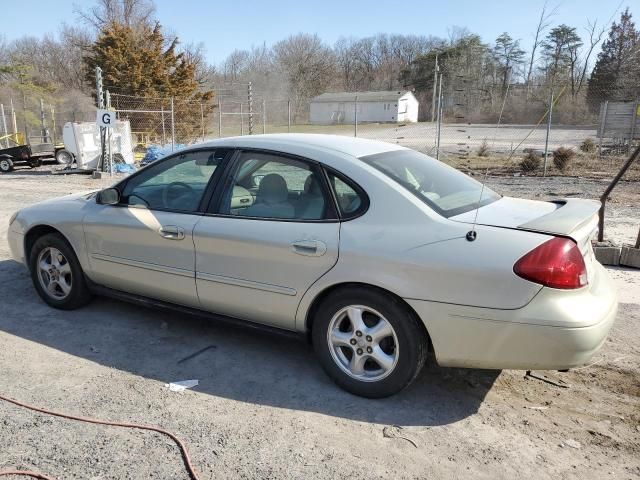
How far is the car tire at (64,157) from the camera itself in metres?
18.2

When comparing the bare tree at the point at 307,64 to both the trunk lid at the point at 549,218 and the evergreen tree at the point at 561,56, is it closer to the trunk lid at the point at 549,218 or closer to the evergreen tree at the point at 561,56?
the evergreen tree at the point at 561,56

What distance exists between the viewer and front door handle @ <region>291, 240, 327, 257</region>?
3256 mm

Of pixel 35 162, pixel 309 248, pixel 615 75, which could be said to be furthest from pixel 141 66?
pixel 309 248

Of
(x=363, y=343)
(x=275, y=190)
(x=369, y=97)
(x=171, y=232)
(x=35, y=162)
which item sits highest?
(x=369, y=97)

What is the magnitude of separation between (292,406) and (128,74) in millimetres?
30180

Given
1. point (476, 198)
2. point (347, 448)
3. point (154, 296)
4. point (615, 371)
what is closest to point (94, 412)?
point (154, 296)

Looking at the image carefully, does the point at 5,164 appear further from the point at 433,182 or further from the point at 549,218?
the point at 549,218

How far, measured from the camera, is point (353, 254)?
10.3 ft

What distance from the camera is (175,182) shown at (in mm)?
4203

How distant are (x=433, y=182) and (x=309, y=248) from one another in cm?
97

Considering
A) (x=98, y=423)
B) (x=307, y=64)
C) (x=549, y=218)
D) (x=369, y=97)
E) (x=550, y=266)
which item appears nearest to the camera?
→ (x=550, y=266)

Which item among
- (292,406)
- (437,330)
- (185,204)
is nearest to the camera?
(437,330)

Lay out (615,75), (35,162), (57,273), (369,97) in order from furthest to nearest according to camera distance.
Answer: (369,97), (615,75), (35,162), (57,273)

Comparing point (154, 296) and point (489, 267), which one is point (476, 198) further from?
point (154, 296)
